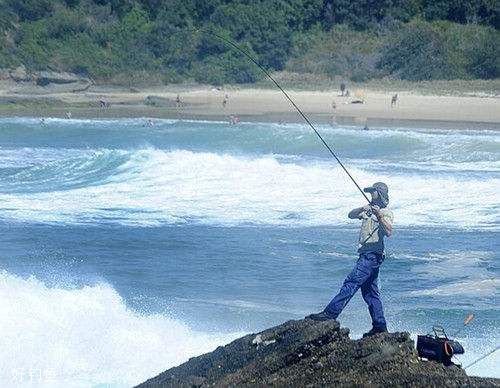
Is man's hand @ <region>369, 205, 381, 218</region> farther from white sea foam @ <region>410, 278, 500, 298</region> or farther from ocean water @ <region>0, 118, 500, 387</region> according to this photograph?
white sea foam @ <region>410, 278, 500, 298</region>

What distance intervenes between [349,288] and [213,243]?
963 centimetres

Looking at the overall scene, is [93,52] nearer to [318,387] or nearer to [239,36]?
[239,36]

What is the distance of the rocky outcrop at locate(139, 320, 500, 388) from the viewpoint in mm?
7574

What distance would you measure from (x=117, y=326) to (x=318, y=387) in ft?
17.3

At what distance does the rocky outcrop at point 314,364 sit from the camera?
24.8ft

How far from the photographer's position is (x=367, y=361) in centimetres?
775

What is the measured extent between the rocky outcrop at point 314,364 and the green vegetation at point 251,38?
1473 inches

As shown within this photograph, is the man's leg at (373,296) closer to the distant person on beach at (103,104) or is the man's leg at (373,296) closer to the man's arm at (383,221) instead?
the man's arm at (383,221)

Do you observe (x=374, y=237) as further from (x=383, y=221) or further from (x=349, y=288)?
(x=349, y=288)

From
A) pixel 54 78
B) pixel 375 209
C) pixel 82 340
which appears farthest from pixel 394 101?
pixel 375 209

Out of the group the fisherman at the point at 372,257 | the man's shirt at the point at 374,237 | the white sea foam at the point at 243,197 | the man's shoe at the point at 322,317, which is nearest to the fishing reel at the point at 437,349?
the man's shoe at the point at 322,317

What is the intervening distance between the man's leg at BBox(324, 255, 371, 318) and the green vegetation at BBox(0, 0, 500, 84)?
3635 centimetres

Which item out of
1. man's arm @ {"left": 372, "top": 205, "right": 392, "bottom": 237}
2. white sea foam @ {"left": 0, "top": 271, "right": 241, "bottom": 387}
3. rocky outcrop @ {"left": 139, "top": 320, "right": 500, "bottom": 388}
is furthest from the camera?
white sea foam @ {"left": 0, "top": 271, "right": 241, "bottom": 387}

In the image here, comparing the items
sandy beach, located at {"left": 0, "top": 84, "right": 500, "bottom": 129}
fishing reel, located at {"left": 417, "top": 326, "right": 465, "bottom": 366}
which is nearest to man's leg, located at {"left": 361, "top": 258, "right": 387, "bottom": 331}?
fishing reel, located at {"left": 417, "top": 326, "right": 465, "bottom": 366}
